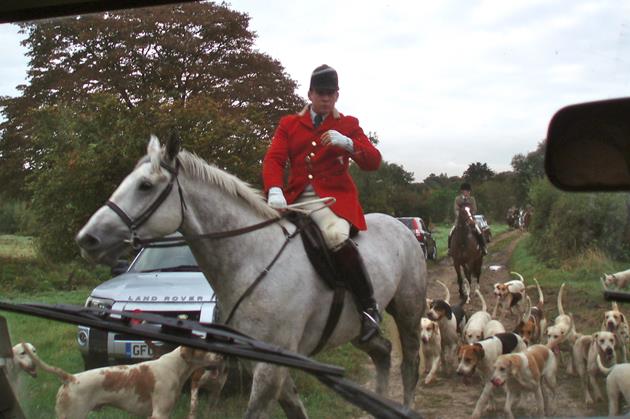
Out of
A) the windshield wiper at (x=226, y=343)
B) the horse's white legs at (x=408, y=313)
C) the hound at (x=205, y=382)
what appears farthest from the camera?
the horse's white legs at (x=408, y=313)

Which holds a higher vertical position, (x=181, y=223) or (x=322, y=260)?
(x=181, y=223)

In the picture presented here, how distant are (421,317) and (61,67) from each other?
112 inches

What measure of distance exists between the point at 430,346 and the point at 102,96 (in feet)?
7.91

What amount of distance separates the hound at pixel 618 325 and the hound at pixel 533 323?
1.59 ft

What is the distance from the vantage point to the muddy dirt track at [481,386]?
2.88m

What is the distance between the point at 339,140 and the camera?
367cm

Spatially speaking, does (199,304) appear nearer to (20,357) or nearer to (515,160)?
(20,357)

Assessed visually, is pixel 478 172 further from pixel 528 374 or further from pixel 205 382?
pixel 205 382

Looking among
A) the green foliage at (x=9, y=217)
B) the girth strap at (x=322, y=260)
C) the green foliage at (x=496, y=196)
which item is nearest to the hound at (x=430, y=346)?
the girth strap at (x=322, y=260)

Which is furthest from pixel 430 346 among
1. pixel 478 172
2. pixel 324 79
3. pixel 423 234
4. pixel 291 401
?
pixel 324 79

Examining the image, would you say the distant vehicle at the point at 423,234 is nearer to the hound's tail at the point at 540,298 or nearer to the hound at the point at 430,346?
the hound at the point at 430,346

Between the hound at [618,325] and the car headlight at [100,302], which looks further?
the car headlight at [100,302]

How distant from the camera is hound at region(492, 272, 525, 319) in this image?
336 centimetres

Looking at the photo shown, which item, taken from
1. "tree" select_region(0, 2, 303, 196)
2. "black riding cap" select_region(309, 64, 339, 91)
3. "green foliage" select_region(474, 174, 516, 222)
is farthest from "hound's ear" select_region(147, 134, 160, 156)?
"green foliage" select_region(474, 174, 516, 222)
